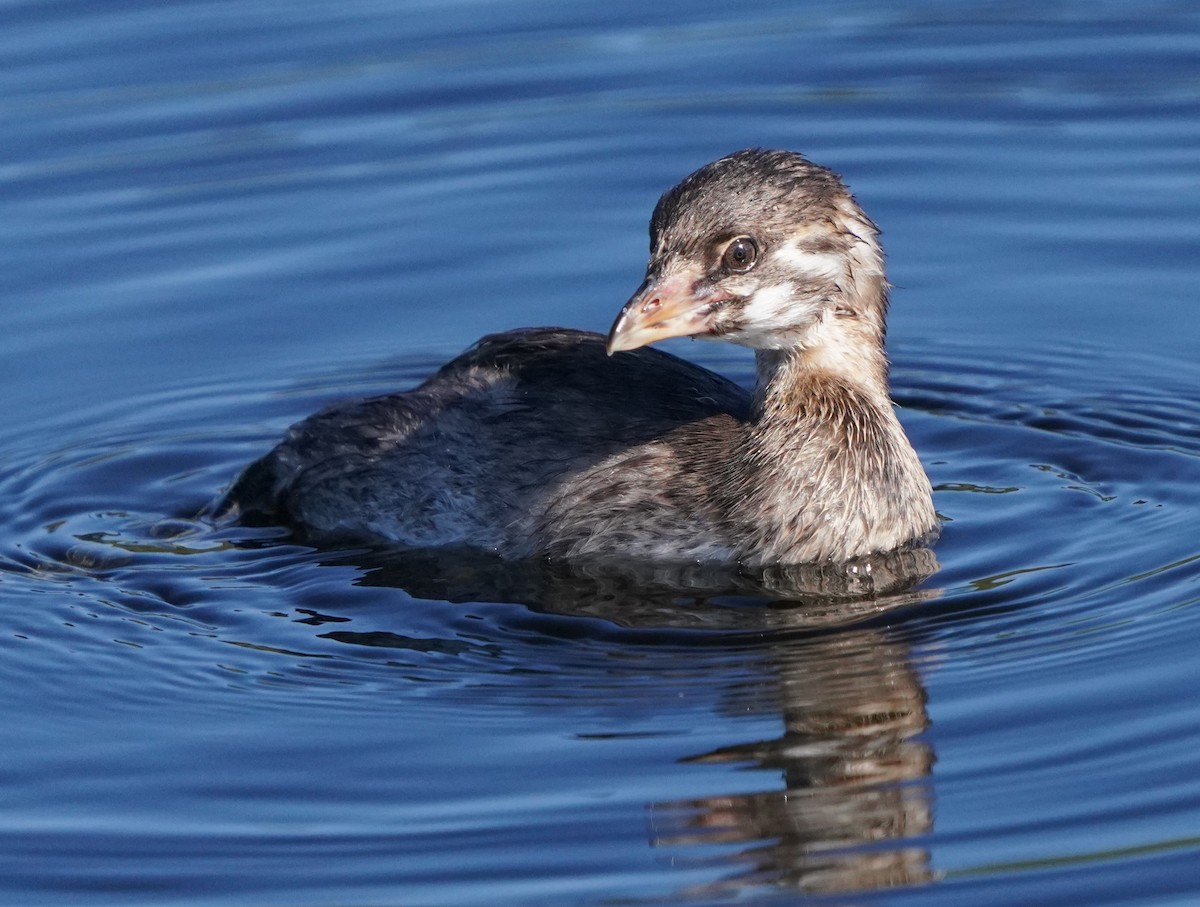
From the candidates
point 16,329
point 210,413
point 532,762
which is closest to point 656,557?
point 532,762

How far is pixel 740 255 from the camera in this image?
909cm

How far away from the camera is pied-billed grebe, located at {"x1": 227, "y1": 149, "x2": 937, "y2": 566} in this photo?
911 centimetres

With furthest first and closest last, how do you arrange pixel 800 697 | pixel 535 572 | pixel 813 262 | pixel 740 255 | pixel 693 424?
pixel 693 424 < pixel 535 572 < pixel 813 262 < pixel 740 255 < pixel 800 697

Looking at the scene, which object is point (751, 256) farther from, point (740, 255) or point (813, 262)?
point (813, 262)

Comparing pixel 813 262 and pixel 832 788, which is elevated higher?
pixel 813 262

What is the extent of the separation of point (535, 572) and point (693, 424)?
0.94 m

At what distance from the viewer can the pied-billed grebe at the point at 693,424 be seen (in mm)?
9109

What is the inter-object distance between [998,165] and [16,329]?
5.86 metres

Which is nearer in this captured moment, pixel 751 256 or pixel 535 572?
pixel 751 256

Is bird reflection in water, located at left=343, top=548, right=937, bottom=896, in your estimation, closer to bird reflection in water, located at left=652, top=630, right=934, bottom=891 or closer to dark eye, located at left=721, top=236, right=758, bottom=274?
bird reflection in water, located at left=652, top=630, right=934, bottom=891

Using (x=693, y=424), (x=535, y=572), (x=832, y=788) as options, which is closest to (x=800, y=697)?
(x=832, y=788)

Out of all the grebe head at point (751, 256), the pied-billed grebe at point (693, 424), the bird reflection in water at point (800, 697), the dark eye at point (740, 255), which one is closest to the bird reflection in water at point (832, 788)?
the bird reflection in water at point (800, 697)

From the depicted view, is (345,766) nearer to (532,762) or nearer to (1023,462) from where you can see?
(532,762)

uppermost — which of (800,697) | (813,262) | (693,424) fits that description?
(813,262)
